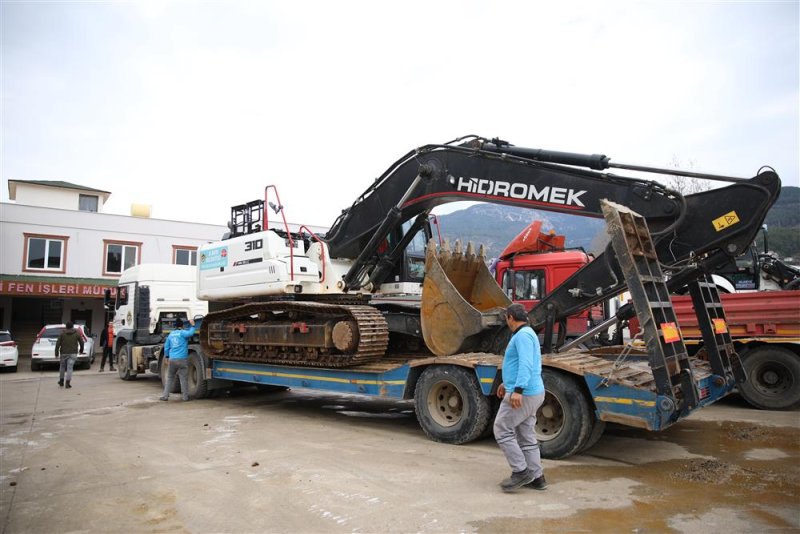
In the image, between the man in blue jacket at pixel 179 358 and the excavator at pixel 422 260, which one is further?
the man in blue jacket at pixel 179 358

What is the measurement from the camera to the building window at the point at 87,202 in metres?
33.6

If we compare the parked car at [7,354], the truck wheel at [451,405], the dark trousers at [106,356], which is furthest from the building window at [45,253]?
the truck wheel at [451,405]

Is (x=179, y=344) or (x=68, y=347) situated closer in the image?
(x=179, y=344)

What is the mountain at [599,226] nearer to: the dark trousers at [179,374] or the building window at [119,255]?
the dark trousers at [179,374]

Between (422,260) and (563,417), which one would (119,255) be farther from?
(563,417)

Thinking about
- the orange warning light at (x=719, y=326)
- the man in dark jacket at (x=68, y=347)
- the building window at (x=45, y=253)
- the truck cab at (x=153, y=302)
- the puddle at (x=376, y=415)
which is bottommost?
the puddle at (x=376, y=415)

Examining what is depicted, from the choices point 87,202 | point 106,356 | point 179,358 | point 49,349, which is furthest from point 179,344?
point 87,202

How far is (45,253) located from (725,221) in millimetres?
26195

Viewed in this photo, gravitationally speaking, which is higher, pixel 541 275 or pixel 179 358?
pixel 541 275

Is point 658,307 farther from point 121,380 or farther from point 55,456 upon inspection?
point 121,380

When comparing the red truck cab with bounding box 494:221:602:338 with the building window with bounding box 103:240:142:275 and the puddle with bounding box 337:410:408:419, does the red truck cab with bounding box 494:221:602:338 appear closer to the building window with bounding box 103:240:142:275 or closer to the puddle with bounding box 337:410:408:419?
the puddle with bounding box 337:410:408:419

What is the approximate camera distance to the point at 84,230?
25203mm

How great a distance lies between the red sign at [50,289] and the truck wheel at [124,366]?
729cm

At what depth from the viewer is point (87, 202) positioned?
111 feet
